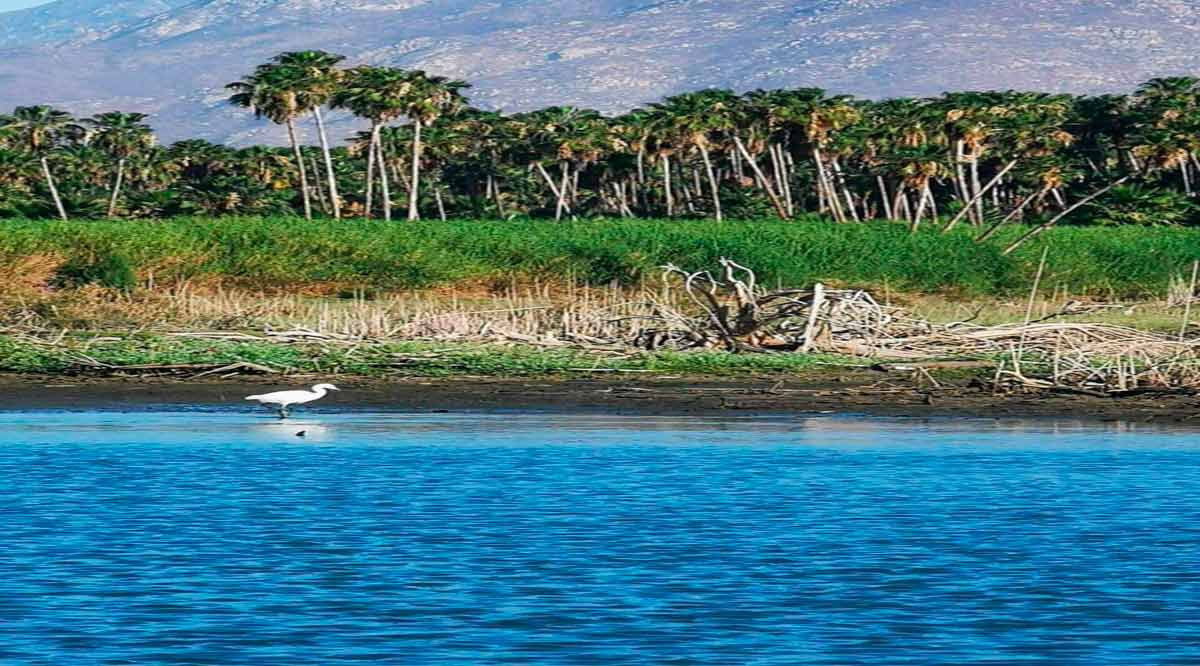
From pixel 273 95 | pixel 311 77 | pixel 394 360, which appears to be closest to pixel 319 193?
pixel 311 77

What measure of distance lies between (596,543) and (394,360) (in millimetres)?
14443

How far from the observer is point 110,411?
26.8m

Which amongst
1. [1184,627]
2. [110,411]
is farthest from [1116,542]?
[110,411]

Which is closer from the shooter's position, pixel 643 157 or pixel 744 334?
pixel 744 334

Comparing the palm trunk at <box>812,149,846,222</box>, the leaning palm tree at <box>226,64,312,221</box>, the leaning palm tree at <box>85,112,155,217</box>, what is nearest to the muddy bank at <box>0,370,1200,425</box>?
the palm trunk at <box>812,149,846,222</box>

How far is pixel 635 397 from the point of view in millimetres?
28109

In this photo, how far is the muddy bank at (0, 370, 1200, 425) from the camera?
2684 centimetres

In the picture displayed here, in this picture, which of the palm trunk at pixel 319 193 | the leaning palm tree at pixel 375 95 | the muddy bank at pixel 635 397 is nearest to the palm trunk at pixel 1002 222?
the muddy bank at pixel 635 397

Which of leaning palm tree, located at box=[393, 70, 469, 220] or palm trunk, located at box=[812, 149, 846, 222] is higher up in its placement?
leaning palm tree, located at box=[393, 70, 469, 220]

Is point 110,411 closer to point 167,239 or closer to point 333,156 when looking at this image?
point 167,239

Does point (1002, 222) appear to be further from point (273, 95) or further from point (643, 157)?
point (643, 157)

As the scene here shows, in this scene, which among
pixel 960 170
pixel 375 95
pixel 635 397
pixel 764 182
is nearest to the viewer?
pixel 635 397

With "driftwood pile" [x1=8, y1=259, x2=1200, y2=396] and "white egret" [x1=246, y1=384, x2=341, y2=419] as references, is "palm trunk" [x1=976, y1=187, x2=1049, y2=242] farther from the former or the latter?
"white egret" [x1=246, y1=384, x2=341, y2=419]

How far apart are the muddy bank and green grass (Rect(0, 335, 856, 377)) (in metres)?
0.46
